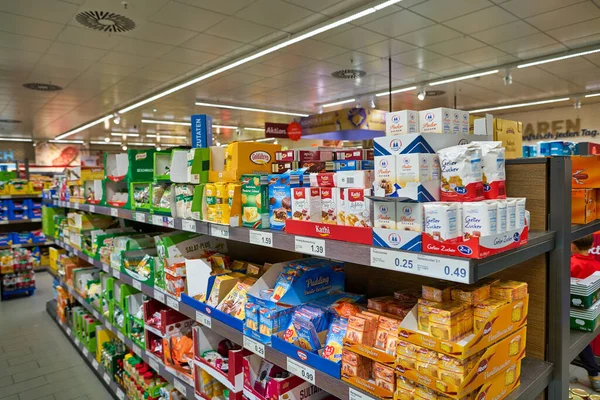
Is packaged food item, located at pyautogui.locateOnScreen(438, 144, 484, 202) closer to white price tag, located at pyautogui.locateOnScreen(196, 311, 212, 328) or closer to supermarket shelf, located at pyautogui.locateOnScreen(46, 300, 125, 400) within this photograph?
white price tag, located at pyautogui.locateOnScreen(196, 311, 212, 328)

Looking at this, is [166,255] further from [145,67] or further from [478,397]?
[145,67]

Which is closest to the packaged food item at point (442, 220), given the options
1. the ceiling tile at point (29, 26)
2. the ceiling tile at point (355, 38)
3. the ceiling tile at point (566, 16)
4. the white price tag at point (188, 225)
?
the white price tag at point (188, 225)

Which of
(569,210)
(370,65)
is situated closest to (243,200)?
(569,210)

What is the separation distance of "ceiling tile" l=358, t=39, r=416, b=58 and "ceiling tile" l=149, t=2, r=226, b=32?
241 cm

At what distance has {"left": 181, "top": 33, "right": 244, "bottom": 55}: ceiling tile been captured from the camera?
5.91 metres

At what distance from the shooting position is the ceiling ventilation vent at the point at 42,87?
325 inches

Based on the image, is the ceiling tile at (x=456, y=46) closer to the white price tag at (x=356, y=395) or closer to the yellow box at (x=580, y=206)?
the yellow box at (x=580, y=206)

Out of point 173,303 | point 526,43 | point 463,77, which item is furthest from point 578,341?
point 463,77

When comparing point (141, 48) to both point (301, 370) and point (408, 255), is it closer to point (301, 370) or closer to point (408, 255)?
point (301, 370)

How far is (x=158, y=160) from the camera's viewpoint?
284 centimetres

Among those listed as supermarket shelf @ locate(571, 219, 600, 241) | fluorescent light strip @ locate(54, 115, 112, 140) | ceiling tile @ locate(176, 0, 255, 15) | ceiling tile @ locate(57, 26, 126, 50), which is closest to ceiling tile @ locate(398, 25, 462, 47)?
ceiling tile @ locate(176, 0, 255, 15)

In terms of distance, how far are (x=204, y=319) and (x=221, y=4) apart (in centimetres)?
390

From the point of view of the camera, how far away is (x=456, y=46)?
6.38m

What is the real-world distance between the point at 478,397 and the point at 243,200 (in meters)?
1.23
